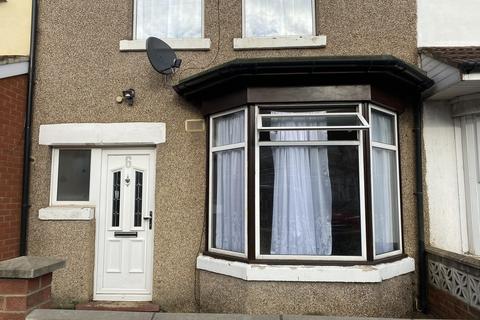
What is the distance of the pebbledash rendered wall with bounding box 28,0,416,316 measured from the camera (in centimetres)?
516

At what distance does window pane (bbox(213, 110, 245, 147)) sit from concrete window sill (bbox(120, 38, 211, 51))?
105 cm

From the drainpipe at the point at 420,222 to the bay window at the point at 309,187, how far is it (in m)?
0.34

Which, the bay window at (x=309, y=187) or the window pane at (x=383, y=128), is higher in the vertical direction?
the window pane at (x=383, y=128)

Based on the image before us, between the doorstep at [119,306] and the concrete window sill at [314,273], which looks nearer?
the concrete window sill at [314,273]

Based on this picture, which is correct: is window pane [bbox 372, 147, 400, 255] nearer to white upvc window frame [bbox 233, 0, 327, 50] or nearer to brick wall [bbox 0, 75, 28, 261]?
white upvc window frame [bbox 233, 0, 327, 50]

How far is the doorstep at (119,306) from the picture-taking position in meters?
4.99

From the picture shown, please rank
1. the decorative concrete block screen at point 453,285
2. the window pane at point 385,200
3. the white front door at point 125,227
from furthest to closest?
the white front door at point 125,227 → the window pane at point 385,200 → the decorative concrete block screen at point 453,285

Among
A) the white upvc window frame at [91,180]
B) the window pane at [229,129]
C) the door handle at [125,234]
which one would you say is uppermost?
the window pane at [229,129]

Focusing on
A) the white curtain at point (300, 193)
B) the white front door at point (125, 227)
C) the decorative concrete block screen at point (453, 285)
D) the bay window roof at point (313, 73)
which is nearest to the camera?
the decorative concrete block screen at point (453, 285)

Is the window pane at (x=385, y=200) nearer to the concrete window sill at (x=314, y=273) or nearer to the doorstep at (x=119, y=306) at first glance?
the concrete window sill at (x=314, y=273)

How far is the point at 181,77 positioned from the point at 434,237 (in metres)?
→ 3.97

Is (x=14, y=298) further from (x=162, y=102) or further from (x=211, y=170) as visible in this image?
(x=162, y=102)

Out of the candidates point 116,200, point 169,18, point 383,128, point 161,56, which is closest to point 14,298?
point 116,200

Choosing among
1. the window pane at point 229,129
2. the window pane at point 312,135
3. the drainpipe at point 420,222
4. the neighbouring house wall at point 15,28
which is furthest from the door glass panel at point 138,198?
the drainpipe at point 420,222
